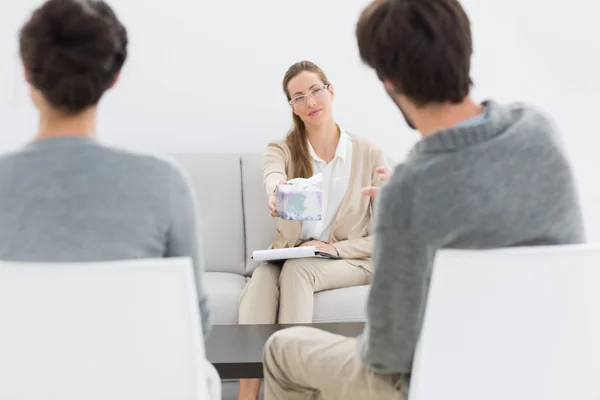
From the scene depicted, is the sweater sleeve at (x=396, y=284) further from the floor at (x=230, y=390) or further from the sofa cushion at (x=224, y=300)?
the floor at (x=230, y=390)

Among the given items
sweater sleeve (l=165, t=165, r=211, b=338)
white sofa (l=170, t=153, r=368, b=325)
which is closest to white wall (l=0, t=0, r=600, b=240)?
white sofa (l=170, t=153, r=368, b=325)

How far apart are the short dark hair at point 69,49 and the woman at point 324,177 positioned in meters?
1.42

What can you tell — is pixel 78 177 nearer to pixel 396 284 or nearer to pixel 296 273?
pixel 396 284

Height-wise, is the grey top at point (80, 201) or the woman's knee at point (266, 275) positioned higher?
the grey top at point (80, 201)

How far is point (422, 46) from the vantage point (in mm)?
1317

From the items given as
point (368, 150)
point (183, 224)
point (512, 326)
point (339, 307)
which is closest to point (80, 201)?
point (183, 224)

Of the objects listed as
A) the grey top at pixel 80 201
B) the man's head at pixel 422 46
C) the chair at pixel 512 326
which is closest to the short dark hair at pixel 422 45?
the man's head at pixel 422 46

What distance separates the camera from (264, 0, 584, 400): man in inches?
48.6

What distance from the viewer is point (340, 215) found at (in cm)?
293

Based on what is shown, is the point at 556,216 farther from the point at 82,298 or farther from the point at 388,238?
the point at 82,298

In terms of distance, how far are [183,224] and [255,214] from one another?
6.25 feet

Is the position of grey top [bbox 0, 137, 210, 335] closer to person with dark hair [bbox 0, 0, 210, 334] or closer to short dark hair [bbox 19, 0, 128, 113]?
person with dark hair [bbox 0, 0, 210, 334]

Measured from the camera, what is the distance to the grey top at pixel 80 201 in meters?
1.26

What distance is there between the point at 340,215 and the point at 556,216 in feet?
5.54
